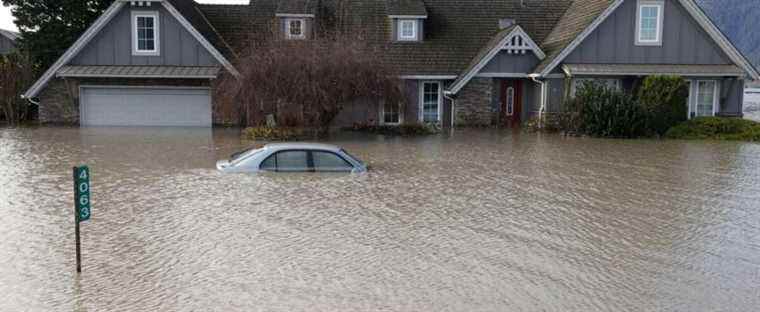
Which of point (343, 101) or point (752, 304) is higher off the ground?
point (343, 101)

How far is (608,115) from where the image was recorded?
26.2 meters

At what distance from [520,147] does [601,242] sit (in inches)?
499

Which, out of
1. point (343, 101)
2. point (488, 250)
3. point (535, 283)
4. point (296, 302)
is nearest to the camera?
point (296, 302)

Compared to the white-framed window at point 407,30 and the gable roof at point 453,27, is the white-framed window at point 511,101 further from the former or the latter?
the white-framed window at point 407,30

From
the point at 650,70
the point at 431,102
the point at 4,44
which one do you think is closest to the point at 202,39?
the point at 431,102

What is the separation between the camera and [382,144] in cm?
2369

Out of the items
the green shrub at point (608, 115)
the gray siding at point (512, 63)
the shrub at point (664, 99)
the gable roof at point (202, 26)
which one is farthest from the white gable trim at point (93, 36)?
the shrub at point (664, 99)

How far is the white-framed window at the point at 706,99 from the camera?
30.1 metres

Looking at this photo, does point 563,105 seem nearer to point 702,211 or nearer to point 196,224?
point 702,211

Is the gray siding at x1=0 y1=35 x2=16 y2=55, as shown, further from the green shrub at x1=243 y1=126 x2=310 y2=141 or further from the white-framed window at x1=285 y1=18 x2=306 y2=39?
the green shrub at x1=243 y1=126 x2=310 y2=141

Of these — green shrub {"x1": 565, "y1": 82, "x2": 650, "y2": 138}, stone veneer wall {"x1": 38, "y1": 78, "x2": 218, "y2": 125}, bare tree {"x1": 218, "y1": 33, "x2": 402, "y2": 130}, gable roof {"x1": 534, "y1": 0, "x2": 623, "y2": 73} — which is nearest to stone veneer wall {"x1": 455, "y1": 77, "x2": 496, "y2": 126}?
gable roof {"x1": 534, "y1": 0, "x2": 623, "y2": 73}

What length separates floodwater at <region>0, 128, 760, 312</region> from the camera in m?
7.90

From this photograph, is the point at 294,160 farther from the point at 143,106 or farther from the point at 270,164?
the point at 143,106

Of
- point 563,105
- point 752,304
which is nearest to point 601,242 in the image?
point 752,304
